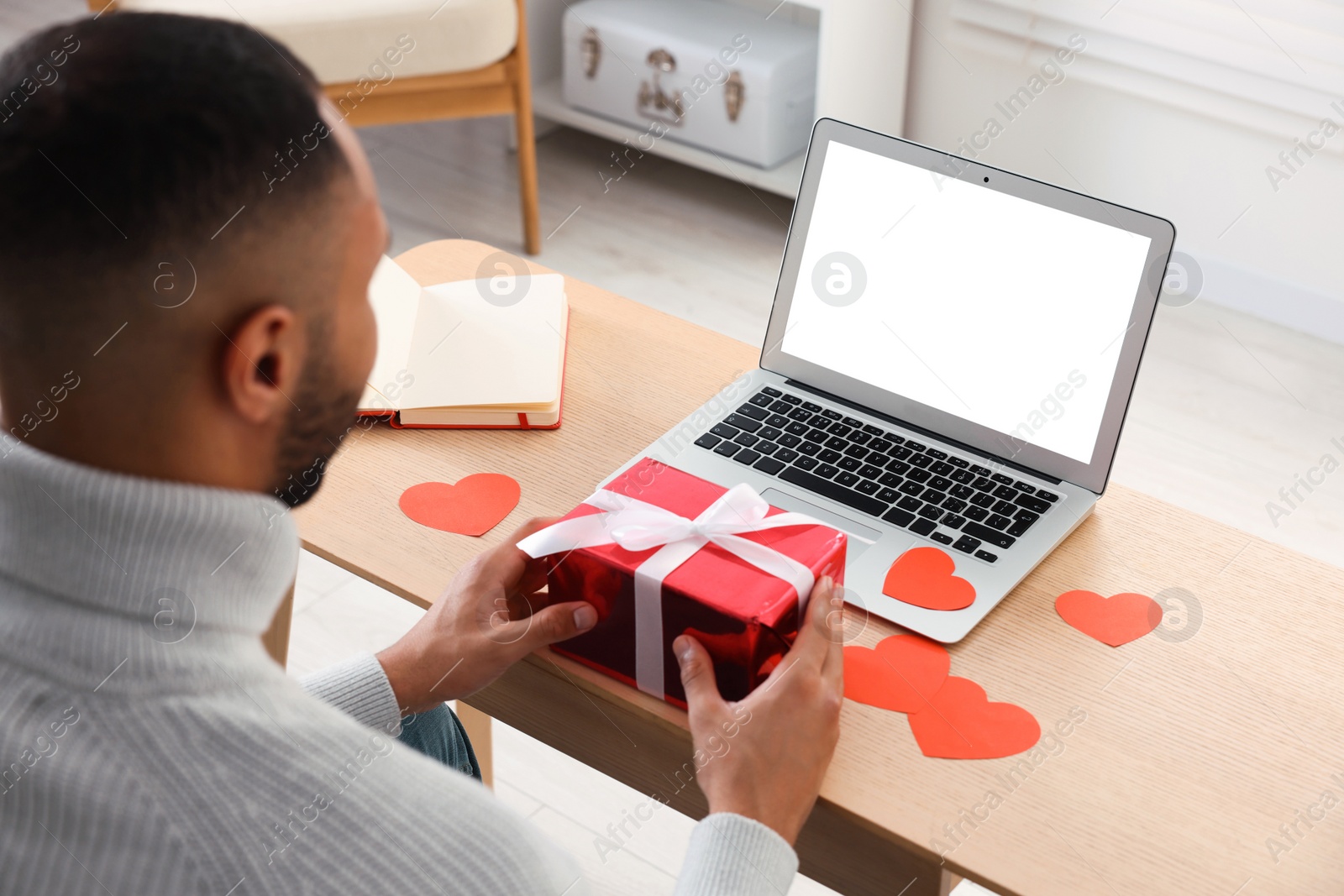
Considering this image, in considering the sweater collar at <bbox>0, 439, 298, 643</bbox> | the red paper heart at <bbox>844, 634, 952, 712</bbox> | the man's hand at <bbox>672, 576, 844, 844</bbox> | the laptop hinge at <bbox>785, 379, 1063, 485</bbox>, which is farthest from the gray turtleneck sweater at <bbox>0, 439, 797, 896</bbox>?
the laptop hinge at <bbox>785, 379, 1063, 485</bbox>

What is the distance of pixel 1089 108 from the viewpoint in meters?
2.54

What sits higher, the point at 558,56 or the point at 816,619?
the point at 816,619

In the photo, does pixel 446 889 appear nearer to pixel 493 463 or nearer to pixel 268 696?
pixel 268 696

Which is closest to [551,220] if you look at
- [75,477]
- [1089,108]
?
[1089,108]

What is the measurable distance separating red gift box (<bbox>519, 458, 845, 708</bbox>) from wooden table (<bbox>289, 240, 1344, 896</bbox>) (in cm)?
4

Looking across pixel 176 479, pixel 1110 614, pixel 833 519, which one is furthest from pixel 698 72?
pixel 176 479

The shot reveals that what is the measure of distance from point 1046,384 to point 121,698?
2.44ft

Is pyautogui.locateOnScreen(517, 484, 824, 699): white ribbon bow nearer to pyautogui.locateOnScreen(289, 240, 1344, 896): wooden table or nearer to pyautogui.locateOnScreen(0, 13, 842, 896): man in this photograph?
pyautogui.locateOnScreen(289, 240, 1344, 896): wooden table

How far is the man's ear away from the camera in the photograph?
2.05ft

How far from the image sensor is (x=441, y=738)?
1.15 meters

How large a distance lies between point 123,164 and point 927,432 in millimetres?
720

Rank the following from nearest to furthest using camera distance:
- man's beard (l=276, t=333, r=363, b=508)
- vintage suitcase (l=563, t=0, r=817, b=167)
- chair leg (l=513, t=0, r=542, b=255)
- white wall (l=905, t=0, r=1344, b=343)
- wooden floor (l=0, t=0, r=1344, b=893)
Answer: man's beard (l=276, t=333, r=363, b=508)
wooden floor (l=0, t=0, r=1344, b=893)
white wall (l=905, t=0, r=1344, b=343)
chair leg (l=513, t=0, r=542, b=255)
vintage suitcase (l=563, t=0, r=817, b=167)

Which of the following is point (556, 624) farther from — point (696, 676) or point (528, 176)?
point (528, 176)

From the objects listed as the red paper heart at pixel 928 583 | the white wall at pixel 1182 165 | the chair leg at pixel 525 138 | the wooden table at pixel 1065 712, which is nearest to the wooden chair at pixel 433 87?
the chair leg at pixel 525 138
